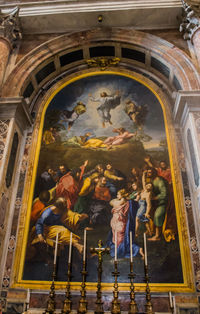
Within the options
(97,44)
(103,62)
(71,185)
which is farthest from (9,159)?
(97,44)

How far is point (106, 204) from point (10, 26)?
566cm

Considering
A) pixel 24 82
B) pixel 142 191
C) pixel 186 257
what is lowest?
pixel 186 257

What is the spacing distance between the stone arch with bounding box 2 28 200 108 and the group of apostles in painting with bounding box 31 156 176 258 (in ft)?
8.44

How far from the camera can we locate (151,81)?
8.21m

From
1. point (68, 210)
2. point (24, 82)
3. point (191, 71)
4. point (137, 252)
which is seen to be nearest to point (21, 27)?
point (24, 82)

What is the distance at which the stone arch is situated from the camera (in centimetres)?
745

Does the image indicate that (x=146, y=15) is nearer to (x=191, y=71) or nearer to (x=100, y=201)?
(x=191, y=71)

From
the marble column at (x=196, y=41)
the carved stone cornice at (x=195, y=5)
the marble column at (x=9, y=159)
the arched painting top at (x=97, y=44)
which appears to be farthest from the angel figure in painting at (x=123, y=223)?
the carved stone cornice at (x=195, y=5)

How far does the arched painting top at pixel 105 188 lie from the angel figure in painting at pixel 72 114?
0.10ft

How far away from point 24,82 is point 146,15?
4063mm

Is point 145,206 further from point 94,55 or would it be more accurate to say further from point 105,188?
point 94,55

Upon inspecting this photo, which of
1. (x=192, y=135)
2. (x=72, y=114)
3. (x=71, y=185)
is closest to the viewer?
(x=192, y=135)

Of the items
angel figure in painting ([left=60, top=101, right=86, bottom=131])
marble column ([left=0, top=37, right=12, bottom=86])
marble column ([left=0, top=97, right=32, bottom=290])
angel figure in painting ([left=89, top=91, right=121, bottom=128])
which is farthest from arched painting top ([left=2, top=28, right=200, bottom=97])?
angel figure in painting ([left=89, top=91, right=121, bottom=128])

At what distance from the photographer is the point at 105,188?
6477mm
